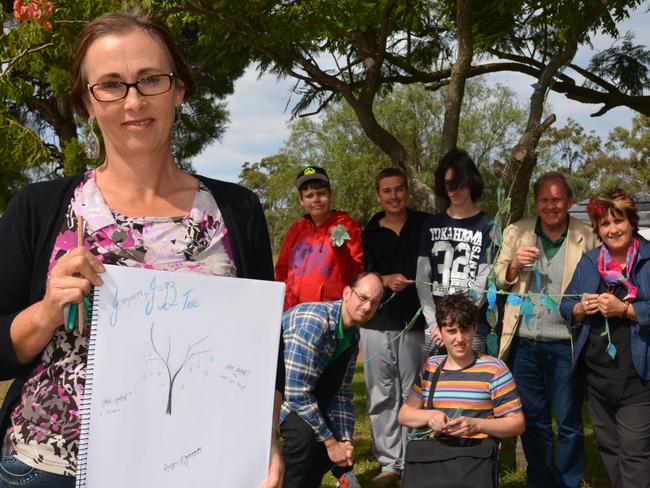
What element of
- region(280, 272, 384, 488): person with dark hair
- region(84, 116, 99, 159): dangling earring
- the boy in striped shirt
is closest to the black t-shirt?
the boy in striped shirt

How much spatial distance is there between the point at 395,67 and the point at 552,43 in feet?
4.65

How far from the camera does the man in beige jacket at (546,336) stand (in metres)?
4.14

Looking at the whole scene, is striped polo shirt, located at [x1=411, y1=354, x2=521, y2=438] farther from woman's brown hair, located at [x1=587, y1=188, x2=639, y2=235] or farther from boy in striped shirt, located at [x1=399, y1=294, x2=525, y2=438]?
woman's brown hair, located at [x1=587, y1=188, x2=639, y2=235]

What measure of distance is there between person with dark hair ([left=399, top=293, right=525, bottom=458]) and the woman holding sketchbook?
7.57 ft

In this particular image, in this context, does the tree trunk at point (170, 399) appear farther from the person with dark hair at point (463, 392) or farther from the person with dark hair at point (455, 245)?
the person with dark hair at point (455, 245)

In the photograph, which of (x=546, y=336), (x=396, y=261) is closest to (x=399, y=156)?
(x=396, y=261)

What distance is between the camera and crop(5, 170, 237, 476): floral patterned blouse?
129 cm

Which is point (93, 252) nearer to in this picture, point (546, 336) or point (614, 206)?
point (614, 206)

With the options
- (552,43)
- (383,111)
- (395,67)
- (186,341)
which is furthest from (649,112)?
(383,111)

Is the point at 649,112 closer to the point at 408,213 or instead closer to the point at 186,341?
the point at 408,213

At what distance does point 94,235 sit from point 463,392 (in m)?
2.74

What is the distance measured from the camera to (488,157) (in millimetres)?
30625

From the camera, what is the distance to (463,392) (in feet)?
12.0

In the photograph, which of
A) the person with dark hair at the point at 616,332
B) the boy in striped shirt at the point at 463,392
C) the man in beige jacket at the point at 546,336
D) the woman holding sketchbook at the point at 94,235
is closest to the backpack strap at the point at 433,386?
the boy in striped shirt at the point at 463,392
